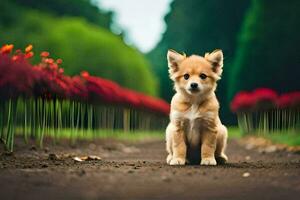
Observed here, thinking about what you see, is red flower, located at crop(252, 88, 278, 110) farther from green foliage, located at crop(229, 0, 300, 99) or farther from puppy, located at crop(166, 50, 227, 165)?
puppy, located at crop(166, 50, 227, 165)

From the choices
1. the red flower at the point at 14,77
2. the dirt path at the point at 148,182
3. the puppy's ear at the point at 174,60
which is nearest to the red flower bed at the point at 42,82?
the red flower at the point at 14,77

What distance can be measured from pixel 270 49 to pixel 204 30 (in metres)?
9.78

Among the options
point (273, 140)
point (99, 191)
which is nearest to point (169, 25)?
point (273, 140)

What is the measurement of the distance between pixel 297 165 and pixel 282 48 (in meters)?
21.2

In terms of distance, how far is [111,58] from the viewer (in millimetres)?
32312

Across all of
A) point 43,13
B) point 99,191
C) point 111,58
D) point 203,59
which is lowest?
point 99,191

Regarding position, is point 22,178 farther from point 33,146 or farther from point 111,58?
point 111,58

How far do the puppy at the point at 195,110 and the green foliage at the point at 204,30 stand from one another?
26391mm

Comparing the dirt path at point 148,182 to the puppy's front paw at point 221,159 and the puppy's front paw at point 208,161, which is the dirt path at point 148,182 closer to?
the puppy's front paw at point 208,161

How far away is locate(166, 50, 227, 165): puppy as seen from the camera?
8.41 metres

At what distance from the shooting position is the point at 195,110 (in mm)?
8484

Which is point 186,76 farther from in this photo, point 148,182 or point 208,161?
Answer: point 148,182

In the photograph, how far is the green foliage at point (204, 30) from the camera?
38.0 m

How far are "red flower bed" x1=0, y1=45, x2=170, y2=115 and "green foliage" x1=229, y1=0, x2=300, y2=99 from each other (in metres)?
12.3
